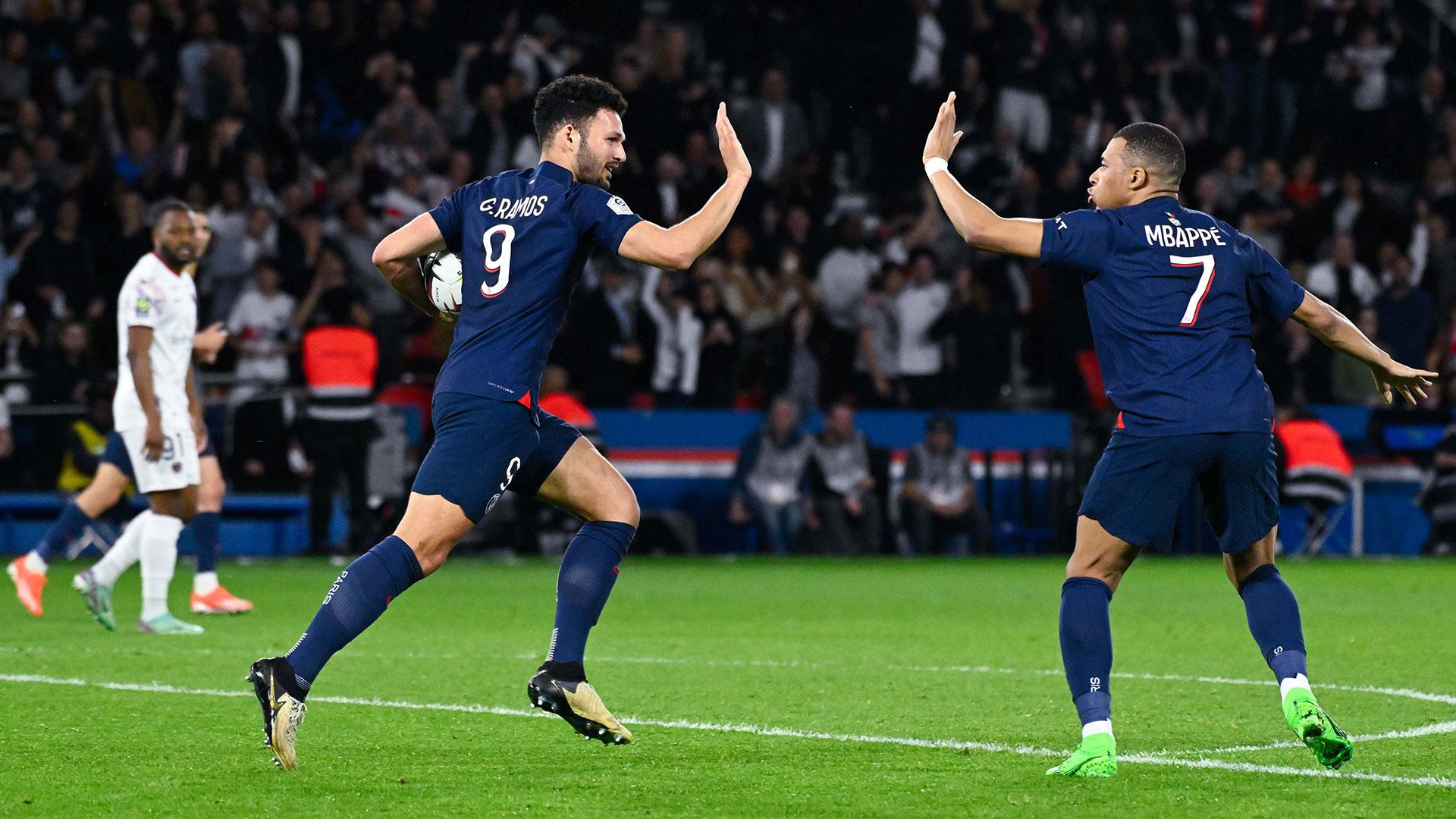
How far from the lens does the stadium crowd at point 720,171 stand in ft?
61.6

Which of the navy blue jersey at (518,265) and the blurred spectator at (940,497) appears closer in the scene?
the navy blue jersey at (518,265)

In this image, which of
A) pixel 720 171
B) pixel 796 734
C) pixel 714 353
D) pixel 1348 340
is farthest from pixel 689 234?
pixel 720 171

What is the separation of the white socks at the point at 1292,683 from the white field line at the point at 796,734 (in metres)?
0.24

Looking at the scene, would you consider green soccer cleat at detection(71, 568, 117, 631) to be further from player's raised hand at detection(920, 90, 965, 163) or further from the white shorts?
player's raised hand at detection(920, 90, 965, 163)

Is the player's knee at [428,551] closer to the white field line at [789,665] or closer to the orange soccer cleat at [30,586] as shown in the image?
the white field line at [789,665]

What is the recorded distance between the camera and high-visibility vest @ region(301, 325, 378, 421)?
56.1 feet

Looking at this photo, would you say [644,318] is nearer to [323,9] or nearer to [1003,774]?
[323,9]

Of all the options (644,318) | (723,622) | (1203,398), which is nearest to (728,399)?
(644,318)

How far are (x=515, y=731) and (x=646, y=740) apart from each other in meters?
0.55

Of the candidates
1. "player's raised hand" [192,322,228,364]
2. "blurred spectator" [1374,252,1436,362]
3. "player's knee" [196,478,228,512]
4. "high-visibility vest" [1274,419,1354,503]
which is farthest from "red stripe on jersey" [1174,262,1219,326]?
"blurred spectator" [1374,252,1436,362]

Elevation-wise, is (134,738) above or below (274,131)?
below

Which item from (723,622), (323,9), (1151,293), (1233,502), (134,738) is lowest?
(723,622)

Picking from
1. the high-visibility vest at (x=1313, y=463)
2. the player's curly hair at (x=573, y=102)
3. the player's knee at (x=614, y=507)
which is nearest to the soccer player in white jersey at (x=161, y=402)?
the player's knee at (x=614, y=507)

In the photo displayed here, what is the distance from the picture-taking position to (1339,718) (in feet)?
24.6
